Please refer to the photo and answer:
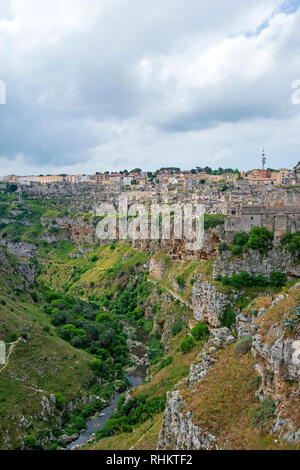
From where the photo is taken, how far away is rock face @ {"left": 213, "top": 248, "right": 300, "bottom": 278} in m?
39.7

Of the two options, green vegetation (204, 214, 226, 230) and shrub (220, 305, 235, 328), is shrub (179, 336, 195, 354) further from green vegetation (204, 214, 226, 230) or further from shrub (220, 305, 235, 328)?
green vegetation (204, 214, 226, 230)

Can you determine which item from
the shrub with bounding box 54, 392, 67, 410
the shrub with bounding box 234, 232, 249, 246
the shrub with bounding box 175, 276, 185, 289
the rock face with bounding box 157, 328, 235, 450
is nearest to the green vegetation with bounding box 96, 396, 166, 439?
the shrub with bounding box 54, 392, 67, 410

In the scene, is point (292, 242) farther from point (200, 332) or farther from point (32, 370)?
point (32, 370)

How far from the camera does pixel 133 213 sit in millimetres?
96562

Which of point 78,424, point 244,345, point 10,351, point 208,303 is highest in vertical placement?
point 244,345

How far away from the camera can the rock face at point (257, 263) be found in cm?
3966

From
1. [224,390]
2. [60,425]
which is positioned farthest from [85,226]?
[224,390]

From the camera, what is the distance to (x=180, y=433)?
18828mm

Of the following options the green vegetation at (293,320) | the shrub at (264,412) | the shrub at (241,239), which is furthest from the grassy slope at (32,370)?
the green vegetation at (293,320)

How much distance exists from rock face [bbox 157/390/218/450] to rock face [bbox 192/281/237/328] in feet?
63.0

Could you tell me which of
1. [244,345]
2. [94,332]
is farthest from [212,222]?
[244,345]

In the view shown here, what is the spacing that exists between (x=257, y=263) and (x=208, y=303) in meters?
6.29

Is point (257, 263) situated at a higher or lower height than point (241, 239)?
lower

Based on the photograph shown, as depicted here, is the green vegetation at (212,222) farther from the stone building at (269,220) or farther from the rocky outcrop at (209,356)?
the rocky outcrop at (209,356)
